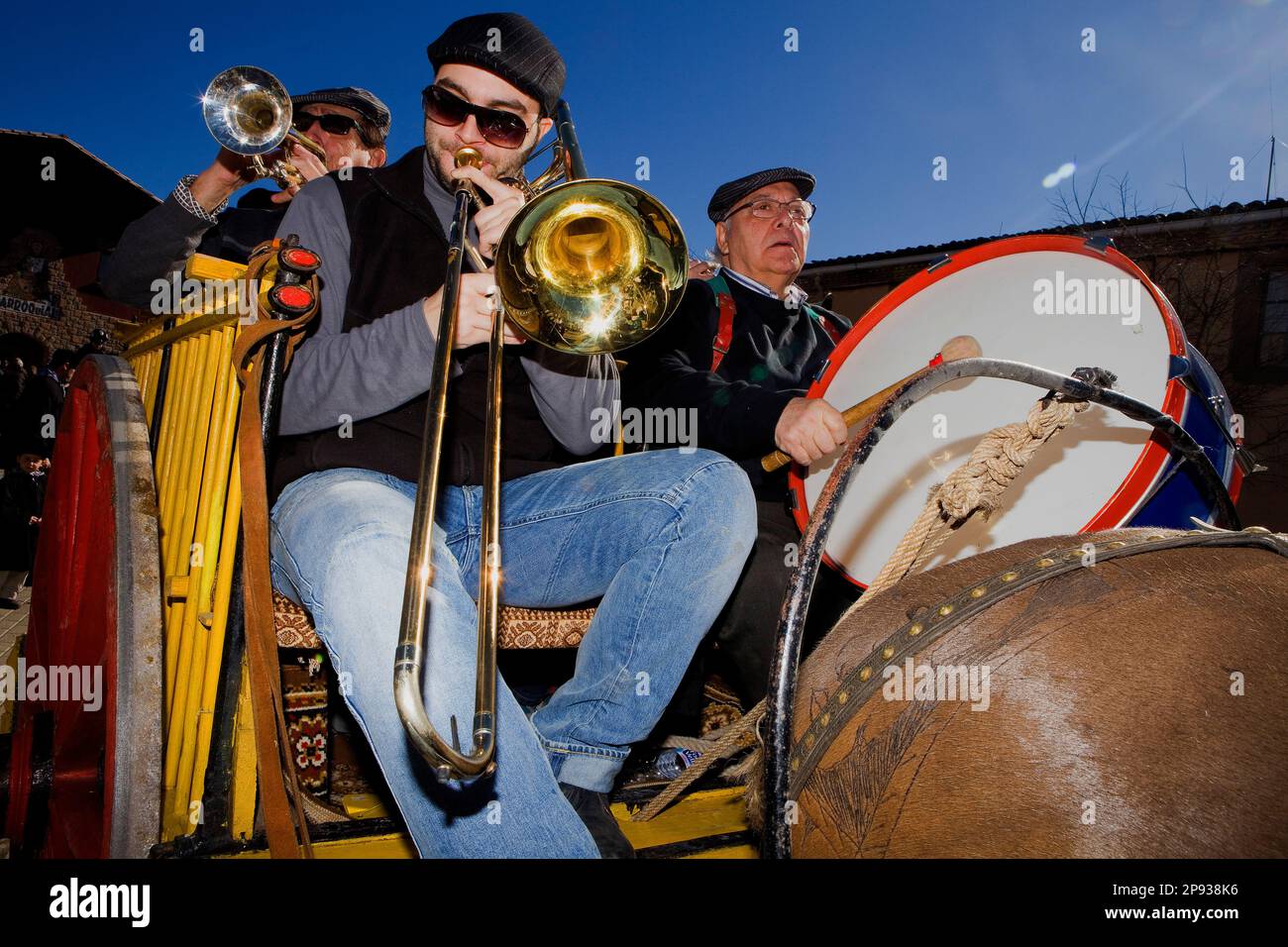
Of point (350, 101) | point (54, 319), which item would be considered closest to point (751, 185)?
point (350, 101)

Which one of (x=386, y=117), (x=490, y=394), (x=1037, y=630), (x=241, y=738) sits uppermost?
(x=386, y=117)

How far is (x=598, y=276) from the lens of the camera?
1688mm

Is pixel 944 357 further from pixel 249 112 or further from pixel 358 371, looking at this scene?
pixel 249 112

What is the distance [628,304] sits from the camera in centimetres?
168

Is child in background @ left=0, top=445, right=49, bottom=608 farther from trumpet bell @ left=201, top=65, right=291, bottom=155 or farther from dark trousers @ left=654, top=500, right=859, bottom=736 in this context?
dark trousers @ left=654, top=500, right=859, bottom=736

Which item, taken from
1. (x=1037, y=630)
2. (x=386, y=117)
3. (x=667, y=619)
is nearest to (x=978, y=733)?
(x=1037, y=630)

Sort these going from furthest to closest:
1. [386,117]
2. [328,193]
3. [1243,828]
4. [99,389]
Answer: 1. [386,117]
2. [328,193]
3. [99,389]
4. [1243,828]

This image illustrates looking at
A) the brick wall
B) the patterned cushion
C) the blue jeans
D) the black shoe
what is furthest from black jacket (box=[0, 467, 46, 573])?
the brick wall

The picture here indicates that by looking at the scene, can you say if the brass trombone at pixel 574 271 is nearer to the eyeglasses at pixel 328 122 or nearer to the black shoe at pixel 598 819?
the black shoe at pixel 598 819

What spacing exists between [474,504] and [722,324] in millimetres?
1901

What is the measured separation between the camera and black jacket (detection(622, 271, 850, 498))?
90.7 inches

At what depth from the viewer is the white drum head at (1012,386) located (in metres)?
1.67
